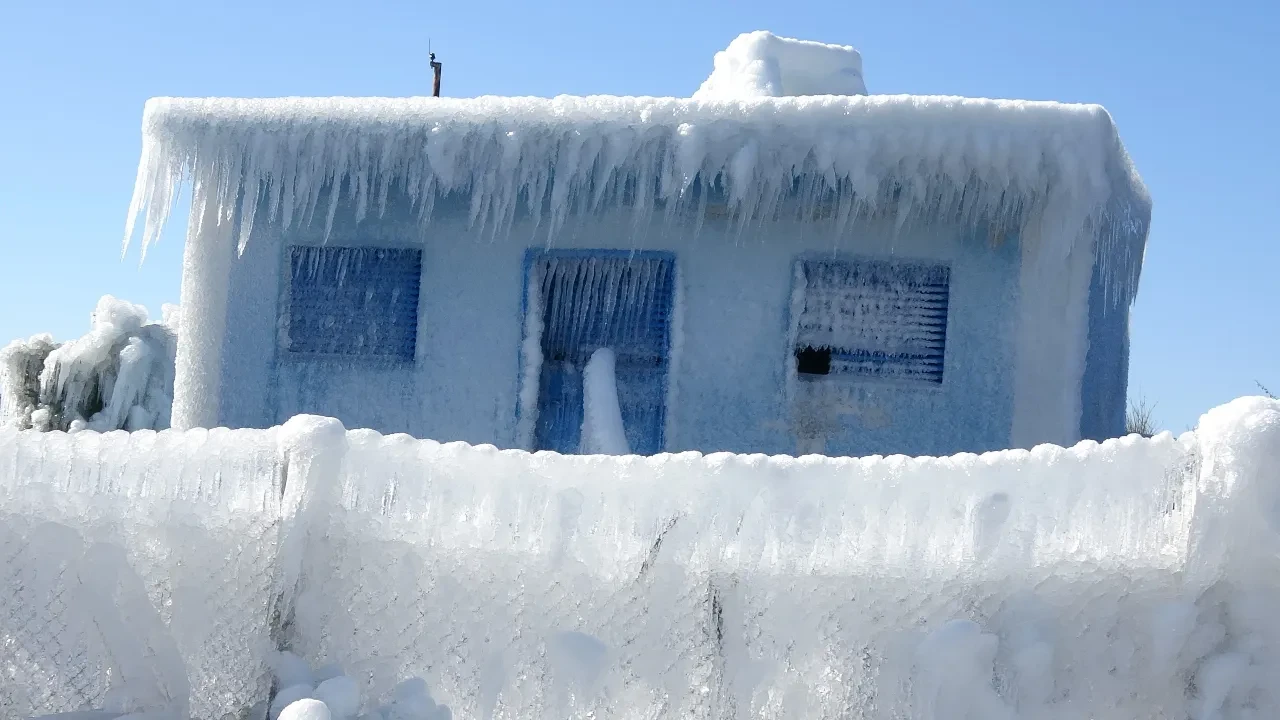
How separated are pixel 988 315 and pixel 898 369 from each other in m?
0.59

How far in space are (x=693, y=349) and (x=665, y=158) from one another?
1.18 metres

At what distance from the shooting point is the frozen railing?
2.56m

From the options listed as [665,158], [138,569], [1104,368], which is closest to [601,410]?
[665,158]

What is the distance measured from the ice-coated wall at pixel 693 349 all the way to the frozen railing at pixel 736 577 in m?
3.73

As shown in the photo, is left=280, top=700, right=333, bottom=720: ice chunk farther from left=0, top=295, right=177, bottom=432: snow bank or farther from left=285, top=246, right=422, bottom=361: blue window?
left=0, top=295, right=177, bottom=432: snow bank

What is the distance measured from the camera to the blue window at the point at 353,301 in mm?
6945

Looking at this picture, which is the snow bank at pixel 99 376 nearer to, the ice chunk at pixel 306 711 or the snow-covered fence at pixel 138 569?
the snow-covered fence at pixel 138 569

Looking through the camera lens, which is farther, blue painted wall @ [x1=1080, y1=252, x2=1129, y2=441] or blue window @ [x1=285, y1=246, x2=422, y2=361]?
blue window @ [x1=285, y1=246, x2=422, y2=361]

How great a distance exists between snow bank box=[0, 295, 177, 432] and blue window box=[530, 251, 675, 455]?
243 inches

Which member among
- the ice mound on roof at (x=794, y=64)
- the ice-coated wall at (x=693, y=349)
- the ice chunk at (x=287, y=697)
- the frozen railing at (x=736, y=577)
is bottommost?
the ice chunk at (x=287, y=697)

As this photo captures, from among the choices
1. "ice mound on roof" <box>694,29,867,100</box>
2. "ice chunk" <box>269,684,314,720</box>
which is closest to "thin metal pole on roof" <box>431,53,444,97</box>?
"ice mound on roof" <box>694,29,867,100</box>

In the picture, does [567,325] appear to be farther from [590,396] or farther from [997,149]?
[997,149]

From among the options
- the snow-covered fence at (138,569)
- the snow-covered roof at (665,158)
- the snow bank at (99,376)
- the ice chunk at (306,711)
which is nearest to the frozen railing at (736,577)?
the snow-covered fence at (138,569)

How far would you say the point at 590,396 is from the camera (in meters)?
6.41
